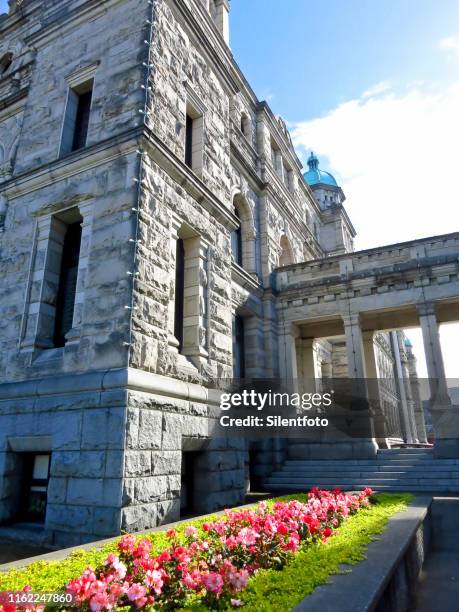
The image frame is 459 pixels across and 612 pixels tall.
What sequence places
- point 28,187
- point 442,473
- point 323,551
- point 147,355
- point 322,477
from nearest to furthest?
point 323,551
point 147,355
point 28,187
point 442,473
point 322,477

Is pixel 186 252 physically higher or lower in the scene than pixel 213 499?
higher

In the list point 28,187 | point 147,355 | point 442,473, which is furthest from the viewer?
point 442,473

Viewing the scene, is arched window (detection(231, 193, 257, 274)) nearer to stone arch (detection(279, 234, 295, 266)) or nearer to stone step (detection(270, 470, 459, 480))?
stone arch (detection(279, 234, 295, 266))

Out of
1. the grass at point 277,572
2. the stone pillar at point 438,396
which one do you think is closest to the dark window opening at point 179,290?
the grass at point 277,572

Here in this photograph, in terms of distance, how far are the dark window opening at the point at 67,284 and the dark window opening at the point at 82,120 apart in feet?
7.41

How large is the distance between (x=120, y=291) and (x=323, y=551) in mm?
5214

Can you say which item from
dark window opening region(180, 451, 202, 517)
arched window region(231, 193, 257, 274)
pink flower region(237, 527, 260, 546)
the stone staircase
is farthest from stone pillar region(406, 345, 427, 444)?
pink flower region(237, 527, 260, 546)

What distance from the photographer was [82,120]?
35.1 ft

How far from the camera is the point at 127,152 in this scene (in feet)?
28.6

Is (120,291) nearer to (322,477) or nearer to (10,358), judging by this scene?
(10,358)

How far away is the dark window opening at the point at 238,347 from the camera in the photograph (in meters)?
14.5

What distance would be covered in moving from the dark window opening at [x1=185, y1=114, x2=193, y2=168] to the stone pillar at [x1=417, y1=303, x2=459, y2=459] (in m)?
8.92

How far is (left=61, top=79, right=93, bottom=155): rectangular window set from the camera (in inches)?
406

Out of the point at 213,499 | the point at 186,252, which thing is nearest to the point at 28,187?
the point at 186,252
